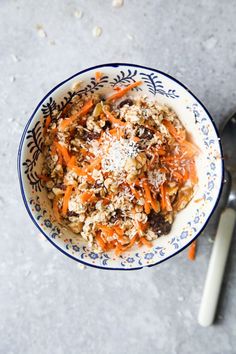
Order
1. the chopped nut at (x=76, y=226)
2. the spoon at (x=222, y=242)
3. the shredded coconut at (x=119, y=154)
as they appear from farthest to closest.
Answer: the spoon at (x=222, y=242), the chopped nut at (x=76, y=226), the shredded coconut at (x=119, y=154)

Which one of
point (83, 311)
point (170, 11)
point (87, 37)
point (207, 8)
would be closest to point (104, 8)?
point (87, 37)

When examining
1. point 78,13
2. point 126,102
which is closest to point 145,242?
point 126,102

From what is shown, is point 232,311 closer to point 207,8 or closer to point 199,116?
point 199,116

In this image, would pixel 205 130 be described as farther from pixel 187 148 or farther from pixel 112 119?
pixel 112 119

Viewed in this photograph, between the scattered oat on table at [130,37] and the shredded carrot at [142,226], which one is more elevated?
the scattered oat on table at [130,37]

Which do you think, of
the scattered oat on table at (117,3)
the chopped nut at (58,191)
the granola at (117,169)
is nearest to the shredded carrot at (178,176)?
the granola at (117,169)

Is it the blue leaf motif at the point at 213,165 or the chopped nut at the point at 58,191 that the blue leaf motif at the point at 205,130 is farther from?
the chopped nut at the point at 58,191

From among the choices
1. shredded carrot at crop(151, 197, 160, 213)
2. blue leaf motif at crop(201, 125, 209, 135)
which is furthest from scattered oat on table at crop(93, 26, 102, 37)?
shredded carrot at crop(151, 197, 160, 213)

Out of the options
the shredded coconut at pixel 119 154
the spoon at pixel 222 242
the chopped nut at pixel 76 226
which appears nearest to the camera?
the shredded coconut at pixel 119 154
